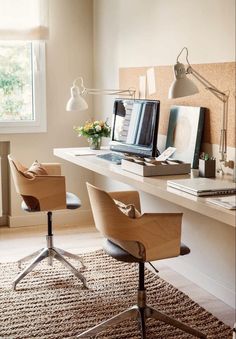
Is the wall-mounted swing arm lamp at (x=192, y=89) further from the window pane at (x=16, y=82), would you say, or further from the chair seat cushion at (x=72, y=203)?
the window pane at (x=16, y=82)

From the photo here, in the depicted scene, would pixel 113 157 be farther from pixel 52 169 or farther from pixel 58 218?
pixel 58 218

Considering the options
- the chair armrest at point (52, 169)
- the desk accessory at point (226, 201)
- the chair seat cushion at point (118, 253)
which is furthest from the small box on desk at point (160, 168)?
the chair armrest at point (52, 169)

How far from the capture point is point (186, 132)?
3695mm

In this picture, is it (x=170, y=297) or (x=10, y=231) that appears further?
(x=10, y=231)

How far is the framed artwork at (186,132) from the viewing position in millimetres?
3570

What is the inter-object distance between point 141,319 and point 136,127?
60.2 inches

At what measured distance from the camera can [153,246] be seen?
9.18 feet

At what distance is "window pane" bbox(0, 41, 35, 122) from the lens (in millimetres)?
5090

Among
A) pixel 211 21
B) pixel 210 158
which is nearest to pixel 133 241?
pixel 210 158

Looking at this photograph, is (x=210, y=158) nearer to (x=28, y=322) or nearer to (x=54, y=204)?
(x=54, y=204)

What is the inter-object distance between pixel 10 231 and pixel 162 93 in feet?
6.59

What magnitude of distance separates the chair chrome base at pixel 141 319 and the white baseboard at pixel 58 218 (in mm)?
2412

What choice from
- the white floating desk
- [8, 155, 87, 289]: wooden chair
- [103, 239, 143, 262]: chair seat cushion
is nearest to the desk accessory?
the white floating desk

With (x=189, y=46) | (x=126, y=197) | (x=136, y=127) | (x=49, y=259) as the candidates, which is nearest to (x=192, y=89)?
(x=189, y=46)
